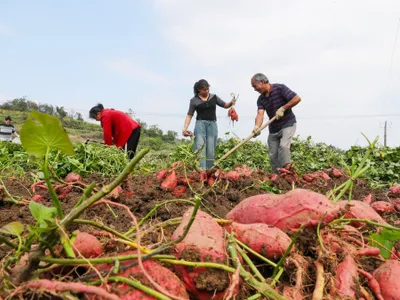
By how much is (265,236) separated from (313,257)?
0.24 meters

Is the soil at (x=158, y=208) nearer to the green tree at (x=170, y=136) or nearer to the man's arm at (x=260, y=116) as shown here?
the man's arm at (x=260, y=116)

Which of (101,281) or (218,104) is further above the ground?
(218,104)

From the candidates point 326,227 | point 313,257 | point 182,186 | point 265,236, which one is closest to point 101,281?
point 265,236

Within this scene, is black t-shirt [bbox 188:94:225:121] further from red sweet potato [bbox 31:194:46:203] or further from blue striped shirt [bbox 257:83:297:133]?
red sweet potato [bbox 31:194:46:203]

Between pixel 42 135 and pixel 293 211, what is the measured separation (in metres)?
1.04

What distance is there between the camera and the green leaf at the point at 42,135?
114cm

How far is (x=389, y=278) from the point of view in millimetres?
1484

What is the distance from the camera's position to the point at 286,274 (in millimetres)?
1393

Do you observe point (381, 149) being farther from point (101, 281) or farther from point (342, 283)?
point (101, 281)

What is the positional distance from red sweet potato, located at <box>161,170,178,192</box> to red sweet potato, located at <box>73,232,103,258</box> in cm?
159

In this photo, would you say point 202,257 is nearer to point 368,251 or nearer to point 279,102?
point 368,251

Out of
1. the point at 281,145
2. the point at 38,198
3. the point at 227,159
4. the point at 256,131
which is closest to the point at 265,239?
the point at 38,198

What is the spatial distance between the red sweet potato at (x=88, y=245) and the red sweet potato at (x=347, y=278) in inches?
34.1

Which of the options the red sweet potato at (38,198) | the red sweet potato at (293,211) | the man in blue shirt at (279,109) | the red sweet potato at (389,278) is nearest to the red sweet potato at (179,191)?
the red sweet potato at (38,198)
